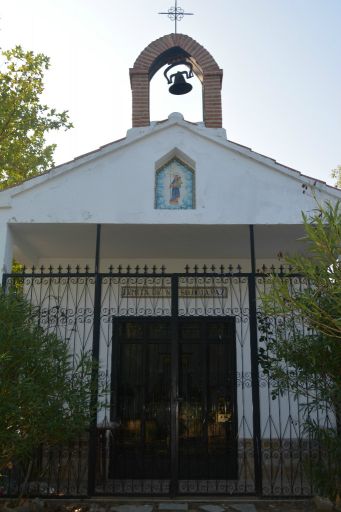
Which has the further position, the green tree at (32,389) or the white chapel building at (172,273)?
the white chapel building at (172,273)

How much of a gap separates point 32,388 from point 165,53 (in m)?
5.88

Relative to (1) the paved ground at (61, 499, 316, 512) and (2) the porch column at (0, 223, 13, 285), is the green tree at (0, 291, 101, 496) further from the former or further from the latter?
(2) the porch column at (0, 223, 13, 285)

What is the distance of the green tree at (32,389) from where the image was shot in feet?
16.8

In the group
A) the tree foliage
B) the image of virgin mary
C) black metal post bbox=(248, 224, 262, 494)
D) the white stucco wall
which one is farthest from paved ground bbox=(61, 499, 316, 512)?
the image of virgin mary

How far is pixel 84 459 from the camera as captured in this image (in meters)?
7.64

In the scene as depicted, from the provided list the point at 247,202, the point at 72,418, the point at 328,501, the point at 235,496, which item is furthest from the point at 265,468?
the point at 247,202

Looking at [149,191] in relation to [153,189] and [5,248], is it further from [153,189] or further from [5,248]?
[5,248]

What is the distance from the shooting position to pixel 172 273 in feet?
24.2

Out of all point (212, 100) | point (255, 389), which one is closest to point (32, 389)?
point (255, 389)

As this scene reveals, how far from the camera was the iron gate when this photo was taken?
256 inches

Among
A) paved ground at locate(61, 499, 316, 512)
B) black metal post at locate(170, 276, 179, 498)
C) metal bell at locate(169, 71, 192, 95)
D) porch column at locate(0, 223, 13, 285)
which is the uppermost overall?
metal bell at locate(169, 71, 192, 95)

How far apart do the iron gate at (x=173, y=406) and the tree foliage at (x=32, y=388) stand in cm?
70

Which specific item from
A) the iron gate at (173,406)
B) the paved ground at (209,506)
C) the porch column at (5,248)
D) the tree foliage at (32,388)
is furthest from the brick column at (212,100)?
the paved ground at (209,506)

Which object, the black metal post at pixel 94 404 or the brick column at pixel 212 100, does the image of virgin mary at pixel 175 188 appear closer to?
the brick column at pixel 212 100
